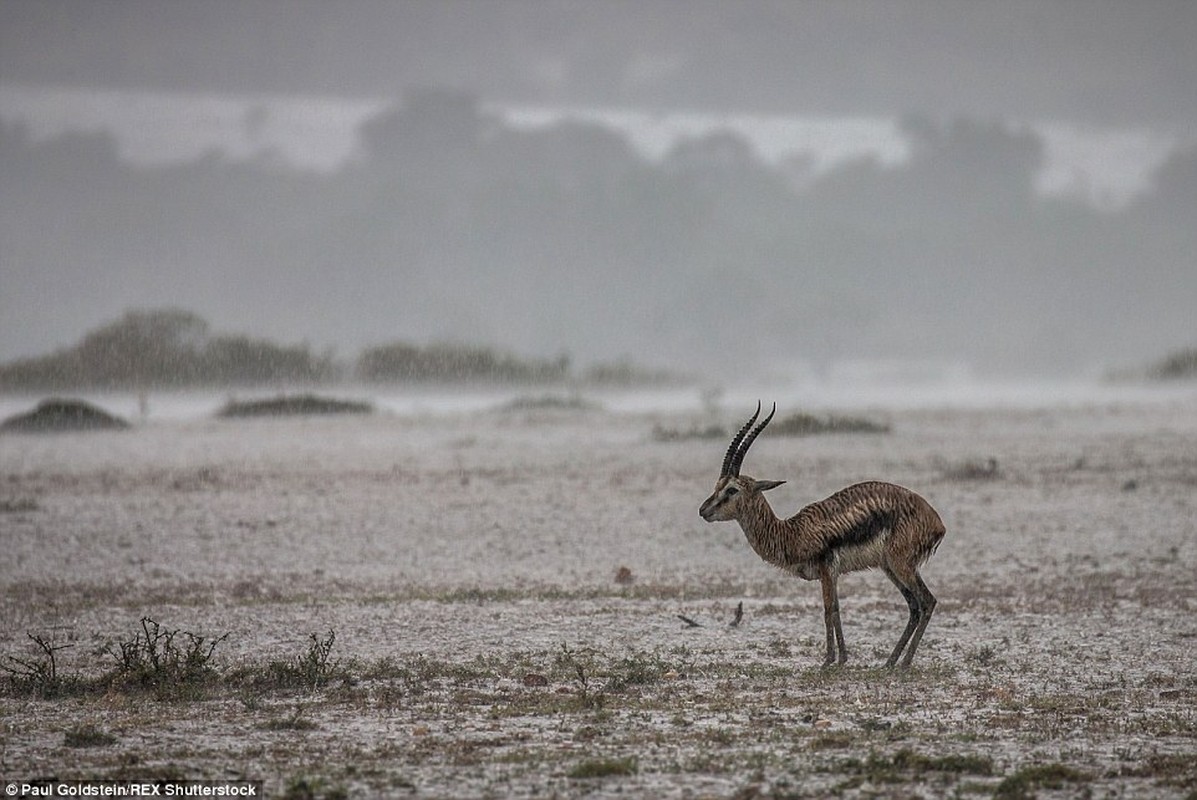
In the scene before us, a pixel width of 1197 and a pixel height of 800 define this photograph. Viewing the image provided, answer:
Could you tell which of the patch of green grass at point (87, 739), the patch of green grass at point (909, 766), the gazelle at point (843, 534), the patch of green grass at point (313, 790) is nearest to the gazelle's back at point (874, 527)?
the gazelle at point (843, 534)

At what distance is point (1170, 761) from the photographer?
9.47 m

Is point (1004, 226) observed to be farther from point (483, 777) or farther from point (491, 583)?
point (483, 777)

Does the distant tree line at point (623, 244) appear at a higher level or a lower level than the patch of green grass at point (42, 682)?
higher

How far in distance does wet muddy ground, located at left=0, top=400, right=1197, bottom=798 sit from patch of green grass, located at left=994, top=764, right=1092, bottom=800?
2 centimetres

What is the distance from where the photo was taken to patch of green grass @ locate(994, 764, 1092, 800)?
882 cm

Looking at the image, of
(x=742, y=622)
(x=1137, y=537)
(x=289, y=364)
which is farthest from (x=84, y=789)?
(x=289, y=364)

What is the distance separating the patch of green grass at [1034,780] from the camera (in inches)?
347

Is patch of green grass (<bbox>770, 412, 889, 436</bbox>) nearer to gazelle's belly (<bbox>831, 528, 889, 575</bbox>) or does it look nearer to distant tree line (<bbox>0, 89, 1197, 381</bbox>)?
gazelle's belly (<bbox>831, 528, 889, 575</bbox>)

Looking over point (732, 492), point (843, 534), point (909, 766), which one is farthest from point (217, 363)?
point (909, 766)

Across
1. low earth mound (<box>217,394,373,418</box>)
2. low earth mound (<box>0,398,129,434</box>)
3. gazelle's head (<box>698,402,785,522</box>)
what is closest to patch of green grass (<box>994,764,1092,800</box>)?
gazelle's head (<box>698,402,785,522</box>)

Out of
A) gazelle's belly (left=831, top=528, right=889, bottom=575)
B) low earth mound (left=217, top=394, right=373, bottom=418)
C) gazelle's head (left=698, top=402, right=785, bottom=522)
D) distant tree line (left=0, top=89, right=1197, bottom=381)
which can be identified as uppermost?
distant tree line (left=0, top=89, right=1197, bottom=381)

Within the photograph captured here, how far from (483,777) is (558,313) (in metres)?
95.0

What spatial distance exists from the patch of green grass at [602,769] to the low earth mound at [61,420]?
31.3 metres

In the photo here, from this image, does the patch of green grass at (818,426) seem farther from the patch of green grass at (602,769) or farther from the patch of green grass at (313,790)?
the patch of green grass at (313,790)
